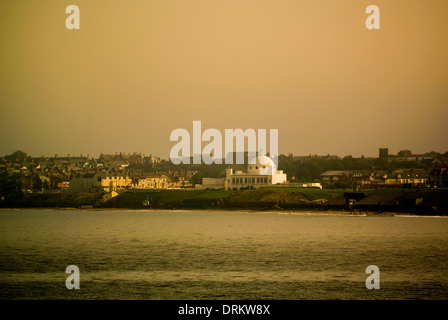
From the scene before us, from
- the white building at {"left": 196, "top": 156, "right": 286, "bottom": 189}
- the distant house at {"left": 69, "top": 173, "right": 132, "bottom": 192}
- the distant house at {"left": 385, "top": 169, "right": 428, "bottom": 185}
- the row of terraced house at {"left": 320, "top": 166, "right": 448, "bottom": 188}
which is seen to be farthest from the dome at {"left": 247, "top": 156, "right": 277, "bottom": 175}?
the distant house at {"left": 69, "top": 173, "right": 132, "bottom": 192}

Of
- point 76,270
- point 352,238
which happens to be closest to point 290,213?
point 352,238

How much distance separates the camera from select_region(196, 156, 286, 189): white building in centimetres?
13562

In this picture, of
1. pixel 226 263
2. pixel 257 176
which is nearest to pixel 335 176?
pixel 257 176

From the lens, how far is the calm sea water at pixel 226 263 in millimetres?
27328

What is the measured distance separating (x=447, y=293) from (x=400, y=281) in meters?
3.77

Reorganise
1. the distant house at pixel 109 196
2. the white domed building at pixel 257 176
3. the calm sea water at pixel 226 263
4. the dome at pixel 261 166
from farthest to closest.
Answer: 1. the dome at pixel 261 166
2. the white domed building at pixel 257 176
3. the distant house at pixel 109 196
4. the calm sea water at pixel 226 263

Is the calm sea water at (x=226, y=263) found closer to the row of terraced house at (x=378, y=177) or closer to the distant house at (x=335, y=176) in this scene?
the row of terraced house at (x=378, y=177)

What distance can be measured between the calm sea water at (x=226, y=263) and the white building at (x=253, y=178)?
71.2m

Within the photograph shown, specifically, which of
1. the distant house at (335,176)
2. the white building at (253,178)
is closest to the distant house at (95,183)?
the white building at (253,178)

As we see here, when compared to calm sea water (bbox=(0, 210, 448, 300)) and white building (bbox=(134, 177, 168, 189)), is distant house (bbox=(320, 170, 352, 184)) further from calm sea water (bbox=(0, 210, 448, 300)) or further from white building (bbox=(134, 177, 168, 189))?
calm sea water (bbox=(0, 210, 448, 300))

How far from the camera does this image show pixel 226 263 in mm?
37250

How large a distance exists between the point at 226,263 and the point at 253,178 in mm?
99977

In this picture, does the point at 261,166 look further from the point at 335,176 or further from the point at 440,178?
the point at 440,178

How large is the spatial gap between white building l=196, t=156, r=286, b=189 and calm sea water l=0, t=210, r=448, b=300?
71.2 metres
